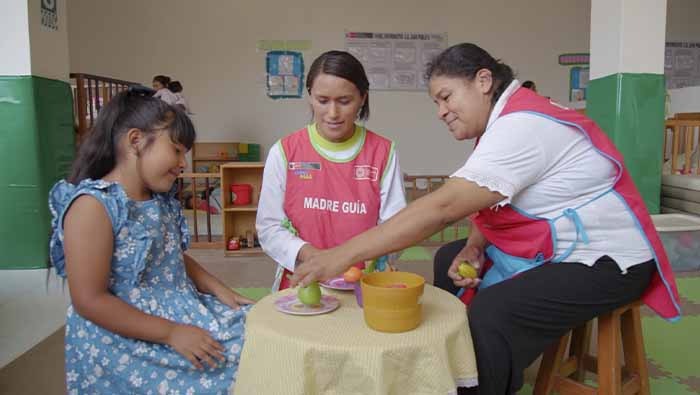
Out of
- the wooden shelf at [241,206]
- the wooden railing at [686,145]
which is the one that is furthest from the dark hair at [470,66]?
the wooden railing at [686,145]

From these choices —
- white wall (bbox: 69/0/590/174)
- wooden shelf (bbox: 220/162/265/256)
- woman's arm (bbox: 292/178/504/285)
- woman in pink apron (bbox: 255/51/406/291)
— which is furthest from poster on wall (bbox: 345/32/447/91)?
woman's arm (bbox: 292/178/504/285)

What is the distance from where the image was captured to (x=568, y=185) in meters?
1.42

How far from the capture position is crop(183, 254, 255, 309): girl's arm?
63.7 inches

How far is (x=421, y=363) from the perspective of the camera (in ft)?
3.36

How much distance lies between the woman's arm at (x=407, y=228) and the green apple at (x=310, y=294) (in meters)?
0.02

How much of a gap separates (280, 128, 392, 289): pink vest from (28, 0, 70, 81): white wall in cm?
166

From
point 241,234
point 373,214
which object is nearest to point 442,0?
point 241,234

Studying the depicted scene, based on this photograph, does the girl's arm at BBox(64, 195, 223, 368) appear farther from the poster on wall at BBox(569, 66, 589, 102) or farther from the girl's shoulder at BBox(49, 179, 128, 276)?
the poster on wall at BBox(569, 66, 589, 102)

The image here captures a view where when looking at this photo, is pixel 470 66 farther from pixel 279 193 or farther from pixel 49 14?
pixel 49 14

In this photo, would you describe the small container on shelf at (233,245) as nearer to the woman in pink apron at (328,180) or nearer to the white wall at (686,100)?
the woman in pink apron at (328,180)

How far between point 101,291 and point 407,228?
0.74 metres

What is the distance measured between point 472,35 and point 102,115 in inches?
260

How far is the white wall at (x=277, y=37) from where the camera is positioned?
6.97 metres

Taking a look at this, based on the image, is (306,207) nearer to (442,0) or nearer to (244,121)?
(244,121)
